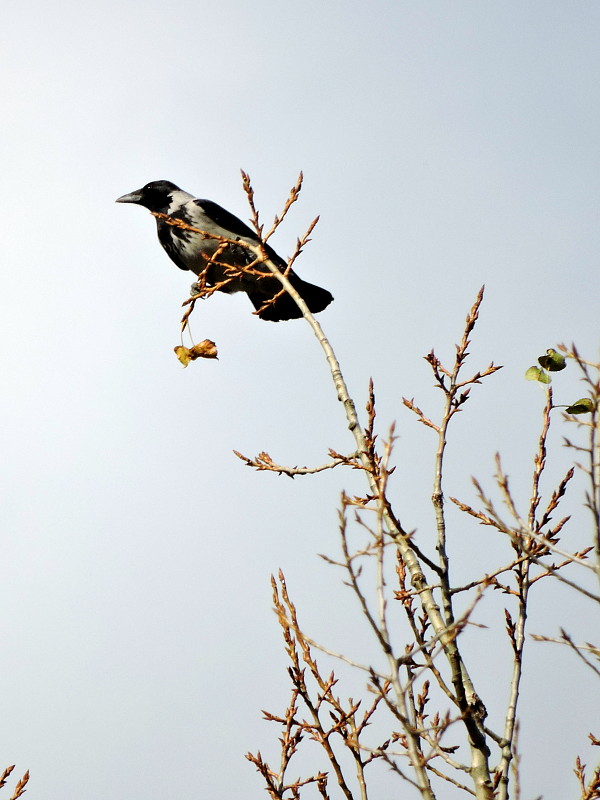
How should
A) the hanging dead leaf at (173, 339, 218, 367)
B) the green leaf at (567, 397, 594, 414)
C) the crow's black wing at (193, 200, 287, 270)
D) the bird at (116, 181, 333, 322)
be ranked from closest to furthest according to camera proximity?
the green leaf at (567, 397, 594, 414) → the hanging dead leaf at (173, 339, 218, 367) → the bird at (116, 181, 333, 322) → the crow's black wing at (193, 200, 287, 270)

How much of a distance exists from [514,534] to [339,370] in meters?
0.76

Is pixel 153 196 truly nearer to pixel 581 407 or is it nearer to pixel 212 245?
pixel 212 245

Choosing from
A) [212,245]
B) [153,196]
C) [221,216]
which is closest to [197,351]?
[212,245]

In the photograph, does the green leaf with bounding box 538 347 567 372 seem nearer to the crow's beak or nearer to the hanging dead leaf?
the hanging dead leaf

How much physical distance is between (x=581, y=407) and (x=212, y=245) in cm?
473

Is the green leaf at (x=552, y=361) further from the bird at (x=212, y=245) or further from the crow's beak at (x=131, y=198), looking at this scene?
the crow's beak at (x=131, y=198)

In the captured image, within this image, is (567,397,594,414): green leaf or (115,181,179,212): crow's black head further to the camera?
(115,181,179,212): crow's black head

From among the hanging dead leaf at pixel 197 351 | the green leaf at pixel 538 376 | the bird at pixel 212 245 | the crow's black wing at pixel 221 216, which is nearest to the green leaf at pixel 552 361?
the green leaf at pixel 538 376

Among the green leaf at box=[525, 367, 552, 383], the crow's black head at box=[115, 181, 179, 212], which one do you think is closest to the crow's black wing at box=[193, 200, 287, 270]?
the crow's black head at box=[115, 181, 179, 212]

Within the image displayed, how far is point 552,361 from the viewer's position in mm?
2883

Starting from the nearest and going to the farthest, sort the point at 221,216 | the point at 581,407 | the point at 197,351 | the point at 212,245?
the point at 581,407
the point at 197,351
the point at 212,245
the point at 221,216

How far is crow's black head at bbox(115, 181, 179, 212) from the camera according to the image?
7.94m

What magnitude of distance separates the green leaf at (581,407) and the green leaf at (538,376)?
0.16 meters

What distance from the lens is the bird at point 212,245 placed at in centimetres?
693
